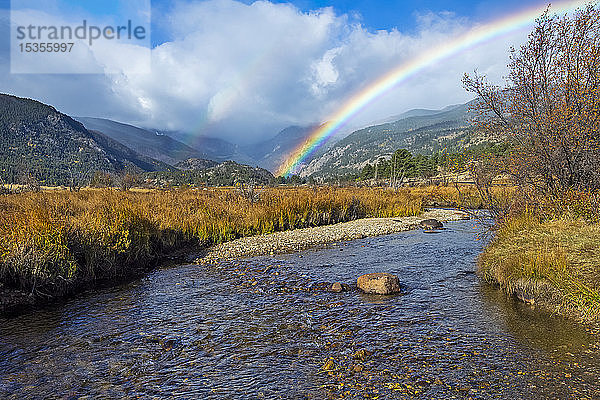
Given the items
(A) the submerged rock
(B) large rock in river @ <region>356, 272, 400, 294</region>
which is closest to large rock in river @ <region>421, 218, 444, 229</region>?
(B) large rock in river @ <region>356, 272, 400, 294</region>

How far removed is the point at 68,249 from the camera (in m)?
11.0

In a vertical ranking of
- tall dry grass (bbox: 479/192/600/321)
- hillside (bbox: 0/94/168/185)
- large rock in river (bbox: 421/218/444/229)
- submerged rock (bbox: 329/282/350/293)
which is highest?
hillside (bbox: 0/94/168/185)

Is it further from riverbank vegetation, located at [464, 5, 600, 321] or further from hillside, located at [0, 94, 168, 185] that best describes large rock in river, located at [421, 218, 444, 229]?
hillside, located at [0, 94, 168, 185]

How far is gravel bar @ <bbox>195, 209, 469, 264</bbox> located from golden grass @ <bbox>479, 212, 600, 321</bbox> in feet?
30.8

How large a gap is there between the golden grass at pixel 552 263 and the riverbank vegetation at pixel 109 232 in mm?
12251

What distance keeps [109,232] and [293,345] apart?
865 cm

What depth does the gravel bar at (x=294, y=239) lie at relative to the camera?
54.6 ft

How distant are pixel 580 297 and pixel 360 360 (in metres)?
5.24

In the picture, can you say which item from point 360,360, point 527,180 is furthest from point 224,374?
point 527,180

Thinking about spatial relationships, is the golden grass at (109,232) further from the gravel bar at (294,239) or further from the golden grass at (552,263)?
the golden grass at (552,263)

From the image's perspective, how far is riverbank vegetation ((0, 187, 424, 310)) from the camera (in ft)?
32.8

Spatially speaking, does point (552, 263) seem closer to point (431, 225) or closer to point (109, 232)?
point (109, 232)

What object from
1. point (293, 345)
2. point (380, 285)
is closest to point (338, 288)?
point (380, 285)

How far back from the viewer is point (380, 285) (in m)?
10.8
